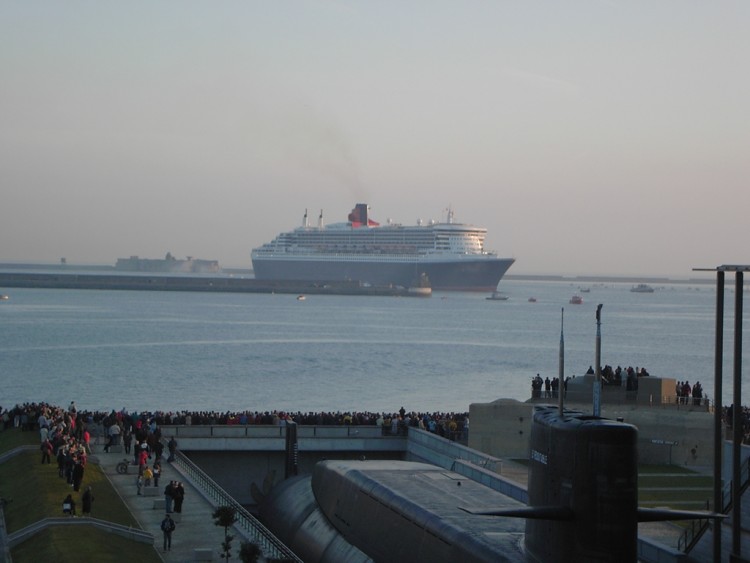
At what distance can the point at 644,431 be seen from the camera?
2670 cm

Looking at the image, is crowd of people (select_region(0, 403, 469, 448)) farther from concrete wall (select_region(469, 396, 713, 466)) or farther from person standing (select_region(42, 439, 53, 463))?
person standing (select_region(42, 439, 53, 463))

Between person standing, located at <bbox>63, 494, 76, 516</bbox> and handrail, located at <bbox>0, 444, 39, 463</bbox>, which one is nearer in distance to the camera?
person standing, located at <bbox>63, 494, 76, 516</bbox>

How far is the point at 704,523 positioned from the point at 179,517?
8.86 metres

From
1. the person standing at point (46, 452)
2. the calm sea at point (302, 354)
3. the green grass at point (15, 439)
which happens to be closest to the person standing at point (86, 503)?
the person standing at point (46, 452)

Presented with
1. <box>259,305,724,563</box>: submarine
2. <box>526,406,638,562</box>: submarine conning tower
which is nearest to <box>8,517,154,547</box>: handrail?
<box>259,305,724,563</box>: submarine

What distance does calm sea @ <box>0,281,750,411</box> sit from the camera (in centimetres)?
5444

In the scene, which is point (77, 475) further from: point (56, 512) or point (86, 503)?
point (86, 503)

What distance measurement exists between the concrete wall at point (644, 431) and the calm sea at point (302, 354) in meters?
23.3

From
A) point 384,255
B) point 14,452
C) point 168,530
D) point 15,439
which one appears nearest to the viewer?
point 168,530

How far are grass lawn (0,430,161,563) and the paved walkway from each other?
26 centimetres

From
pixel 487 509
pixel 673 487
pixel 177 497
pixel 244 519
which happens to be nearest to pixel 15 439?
pixel 177 497

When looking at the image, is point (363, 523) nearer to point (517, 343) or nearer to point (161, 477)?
point (161, 477)

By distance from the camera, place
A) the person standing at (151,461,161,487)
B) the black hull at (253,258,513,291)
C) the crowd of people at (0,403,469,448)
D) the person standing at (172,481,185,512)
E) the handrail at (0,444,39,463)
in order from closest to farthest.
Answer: the person standing at (172,481,185,512)
the person standing at (151,461,161,487)
the handrail at (0,444,39,463)
the crowd of people at (0,403,469,448)
the black hull at (253,258,513,291)

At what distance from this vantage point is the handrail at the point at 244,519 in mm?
18109
